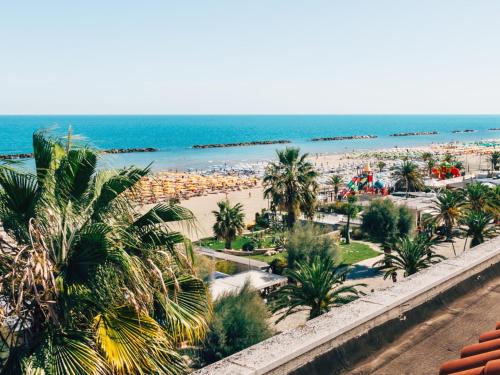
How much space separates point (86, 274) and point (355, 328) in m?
2.62

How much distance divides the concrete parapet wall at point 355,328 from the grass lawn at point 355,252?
20.5m

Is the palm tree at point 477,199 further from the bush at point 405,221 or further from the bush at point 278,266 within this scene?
the bush at point 278,266

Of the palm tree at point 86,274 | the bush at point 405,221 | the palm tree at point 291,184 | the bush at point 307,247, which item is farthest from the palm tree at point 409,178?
the palm tree at point 86,274

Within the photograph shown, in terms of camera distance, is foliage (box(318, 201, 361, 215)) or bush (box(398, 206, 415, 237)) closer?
bush (box(398, 206, 415, 237))

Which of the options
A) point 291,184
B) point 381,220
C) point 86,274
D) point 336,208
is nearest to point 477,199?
point 381,220

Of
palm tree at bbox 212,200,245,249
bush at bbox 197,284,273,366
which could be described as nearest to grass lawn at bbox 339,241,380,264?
palm tree at bbox 212,200,245,249

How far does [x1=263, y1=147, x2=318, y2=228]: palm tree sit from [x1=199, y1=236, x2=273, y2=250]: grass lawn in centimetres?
342

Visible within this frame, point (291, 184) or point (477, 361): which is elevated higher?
point (477, 361)

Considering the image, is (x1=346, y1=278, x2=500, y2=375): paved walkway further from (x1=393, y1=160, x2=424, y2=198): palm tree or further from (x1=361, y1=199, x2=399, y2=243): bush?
(x1=393, y1=160, x2=424, y2=198): palm tree

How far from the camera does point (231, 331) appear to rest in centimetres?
1273

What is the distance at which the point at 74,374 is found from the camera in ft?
12.1

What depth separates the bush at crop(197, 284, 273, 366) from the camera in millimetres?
12469

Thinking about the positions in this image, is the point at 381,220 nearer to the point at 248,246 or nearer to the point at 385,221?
the point at 385,221

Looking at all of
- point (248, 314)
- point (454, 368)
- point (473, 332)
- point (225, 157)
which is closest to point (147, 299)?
point (454, 368)
